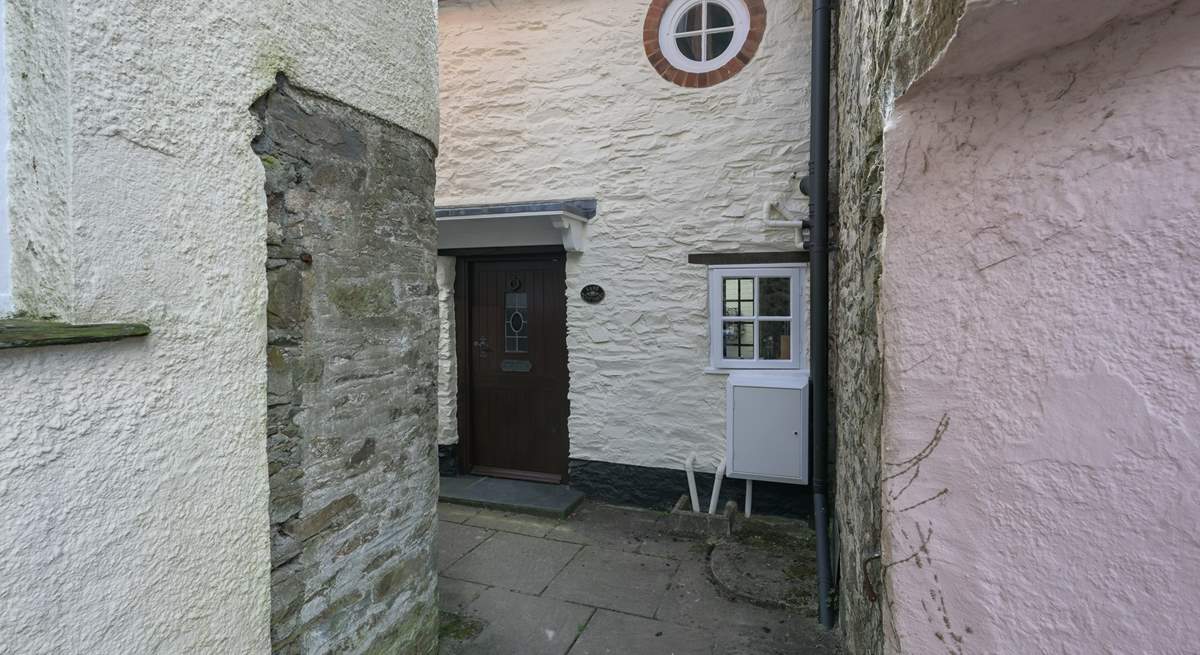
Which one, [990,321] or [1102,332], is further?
[990,321]

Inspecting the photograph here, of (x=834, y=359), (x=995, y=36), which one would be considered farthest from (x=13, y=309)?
(x=834, y=359)

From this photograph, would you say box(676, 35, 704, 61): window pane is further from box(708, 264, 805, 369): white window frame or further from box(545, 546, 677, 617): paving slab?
box(545, 546, 677, 617): paving slab

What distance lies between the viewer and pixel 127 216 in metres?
1.63

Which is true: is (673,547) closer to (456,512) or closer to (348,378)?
(456,512)

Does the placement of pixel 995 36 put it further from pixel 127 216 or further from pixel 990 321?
pixel 127 216

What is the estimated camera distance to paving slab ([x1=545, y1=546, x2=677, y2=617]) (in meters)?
3.85

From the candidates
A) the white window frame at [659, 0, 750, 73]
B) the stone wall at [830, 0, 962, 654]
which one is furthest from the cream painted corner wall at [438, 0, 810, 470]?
the stone wall at [830, 0, 962, 654]

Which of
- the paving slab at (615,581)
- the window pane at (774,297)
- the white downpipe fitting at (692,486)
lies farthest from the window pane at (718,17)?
the paving slab at (615,581)

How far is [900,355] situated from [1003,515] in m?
0.38

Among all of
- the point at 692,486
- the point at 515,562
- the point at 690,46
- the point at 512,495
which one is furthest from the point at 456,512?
the point at 690,46

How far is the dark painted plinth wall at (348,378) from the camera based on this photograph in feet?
7.13

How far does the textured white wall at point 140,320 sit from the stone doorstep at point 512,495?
3214 millimetres

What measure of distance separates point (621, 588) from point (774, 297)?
101 inches

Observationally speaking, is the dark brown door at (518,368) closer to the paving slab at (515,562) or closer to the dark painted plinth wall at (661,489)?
the dark painted plinth wall at (661,489)
